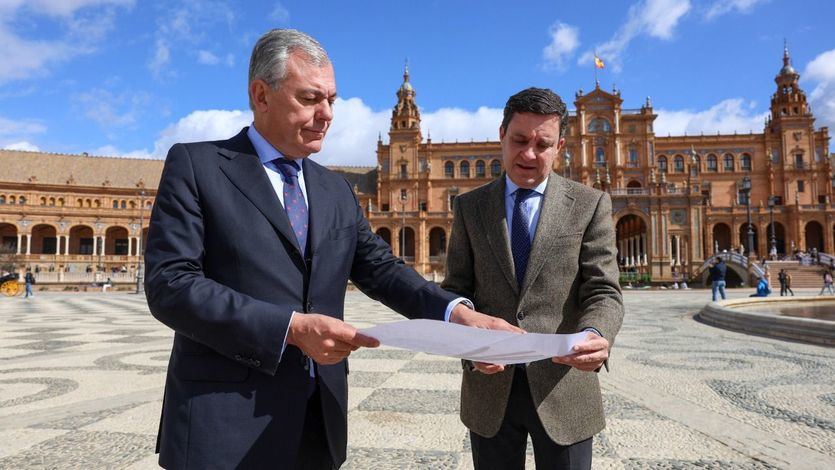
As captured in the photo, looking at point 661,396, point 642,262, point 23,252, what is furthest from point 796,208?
point 23,252

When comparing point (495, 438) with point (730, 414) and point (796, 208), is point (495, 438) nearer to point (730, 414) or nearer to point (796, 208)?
point (730, 414)

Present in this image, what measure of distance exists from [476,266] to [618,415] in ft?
9.63

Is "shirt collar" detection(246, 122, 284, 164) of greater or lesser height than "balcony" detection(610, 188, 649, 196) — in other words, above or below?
below

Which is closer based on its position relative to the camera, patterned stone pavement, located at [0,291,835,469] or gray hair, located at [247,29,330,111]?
gray hair, located at [247,29,330,111]

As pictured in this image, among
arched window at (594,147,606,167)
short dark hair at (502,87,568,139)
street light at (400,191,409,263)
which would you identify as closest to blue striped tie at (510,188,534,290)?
short dark hair at (502,87,568,139)

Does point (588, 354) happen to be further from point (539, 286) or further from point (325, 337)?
point (325, 337)

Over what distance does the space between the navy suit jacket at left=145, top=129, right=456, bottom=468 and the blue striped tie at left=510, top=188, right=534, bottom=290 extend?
0.40 m

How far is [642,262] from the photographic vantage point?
144ft

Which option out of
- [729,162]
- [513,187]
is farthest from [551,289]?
[729,162]

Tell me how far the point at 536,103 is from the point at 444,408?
3.41 meters

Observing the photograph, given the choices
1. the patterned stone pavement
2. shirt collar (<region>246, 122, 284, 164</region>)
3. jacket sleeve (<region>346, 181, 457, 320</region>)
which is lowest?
the patterned stone pavement

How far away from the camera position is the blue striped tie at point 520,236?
2191mm

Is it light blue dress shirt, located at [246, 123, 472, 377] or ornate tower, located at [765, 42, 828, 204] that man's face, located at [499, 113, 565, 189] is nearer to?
light blue dress shirt, located at [246, 123, 472, 377]

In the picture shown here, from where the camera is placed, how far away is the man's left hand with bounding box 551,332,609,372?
5.30 ft
